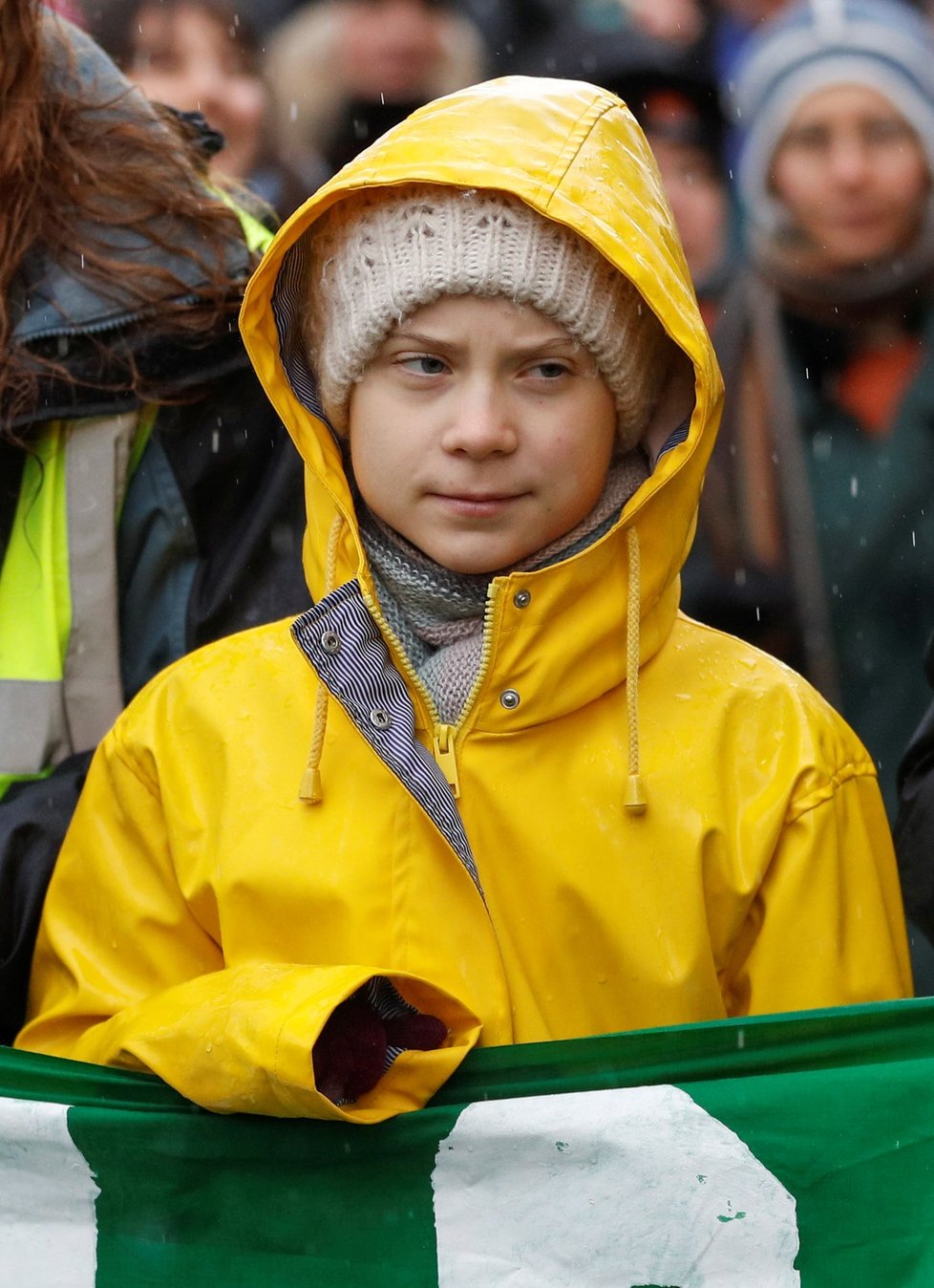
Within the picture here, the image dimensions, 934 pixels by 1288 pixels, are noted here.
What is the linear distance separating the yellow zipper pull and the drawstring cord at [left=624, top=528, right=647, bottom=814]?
0.20 metres

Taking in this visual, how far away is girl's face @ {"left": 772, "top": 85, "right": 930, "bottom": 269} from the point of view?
394 centimetres

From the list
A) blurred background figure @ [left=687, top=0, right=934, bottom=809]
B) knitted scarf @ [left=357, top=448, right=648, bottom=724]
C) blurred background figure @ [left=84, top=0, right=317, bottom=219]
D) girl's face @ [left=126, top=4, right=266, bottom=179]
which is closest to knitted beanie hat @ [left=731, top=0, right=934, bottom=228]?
blurred background figure @ [left=687, top=0, right=934, bottom=809]

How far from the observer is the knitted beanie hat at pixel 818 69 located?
12.9 ft

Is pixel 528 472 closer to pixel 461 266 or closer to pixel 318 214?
pixel 461 266

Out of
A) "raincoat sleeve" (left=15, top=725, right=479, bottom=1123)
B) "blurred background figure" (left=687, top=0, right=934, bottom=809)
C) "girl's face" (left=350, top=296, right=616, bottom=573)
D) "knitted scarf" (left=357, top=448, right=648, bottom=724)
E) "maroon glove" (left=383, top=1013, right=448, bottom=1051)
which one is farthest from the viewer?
"blurred background figure" (left=687, top=0, right=934, bottom=809)

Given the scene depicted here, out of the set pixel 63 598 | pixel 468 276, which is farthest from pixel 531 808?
pixel 63 598

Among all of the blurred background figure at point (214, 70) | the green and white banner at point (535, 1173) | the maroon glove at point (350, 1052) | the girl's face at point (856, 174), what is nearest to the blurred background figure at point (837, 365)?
the girl's face at point (856, 174)

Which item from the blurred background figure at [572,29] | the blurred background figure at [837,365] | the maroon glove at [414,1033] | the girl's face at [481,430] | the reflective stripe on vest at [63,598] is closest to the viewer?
the maroon glove at [414,1033]

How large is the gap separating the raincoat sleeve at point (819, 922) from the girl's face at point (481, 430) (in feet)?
1.49

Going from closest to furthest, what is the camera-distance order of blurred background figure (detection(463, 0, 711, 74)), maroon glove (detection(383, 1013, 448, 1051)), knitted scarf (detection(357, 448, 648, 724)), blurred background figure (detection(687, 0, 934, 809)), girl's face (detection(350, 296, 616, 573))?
maroon glove (detection(383, 1013, 448, 1051)) < girl's face (detection(350, 296, 616, 573)) < knitted scarf (detection(357, 448, 648, 724)) < blurred background figure (detection(687, 0, 934, 809)) < blurred background figure (detection(463, 0, 711, 74))

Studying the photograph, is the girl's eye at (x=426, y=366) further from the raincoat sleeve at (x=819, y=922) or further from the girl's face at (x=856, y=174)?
the girl's face at (x=856, y=174)

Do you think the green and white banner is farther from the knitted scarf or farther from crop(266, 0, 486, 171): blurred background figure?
crop(266, 0, 486, 171): blurred background figure

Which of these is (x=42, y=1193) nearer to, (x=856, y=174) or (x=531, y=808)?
(x=531, y=808)

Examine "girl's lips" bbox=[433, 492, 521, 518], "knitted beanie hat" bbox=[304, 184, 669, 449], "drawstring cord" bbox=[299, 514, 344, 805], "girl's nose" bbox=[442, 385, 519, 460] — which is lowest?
"drawstring cord" bbox=[299, 514, 344, 805]
